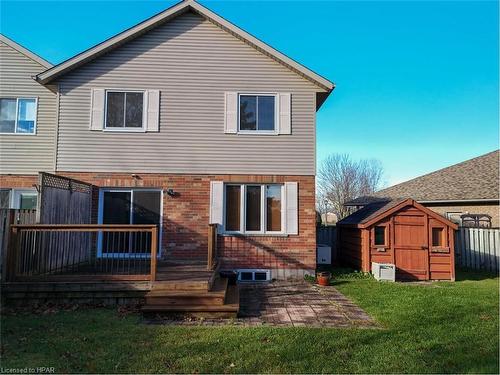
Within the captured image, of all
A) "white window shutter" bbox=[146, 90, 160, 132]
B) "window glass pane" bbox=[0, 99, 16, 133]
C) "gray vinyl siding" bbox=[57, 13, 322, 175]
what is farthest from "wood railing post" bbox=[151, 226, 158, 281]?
"window glass pane" bbox=[0, 99, 16, 133]

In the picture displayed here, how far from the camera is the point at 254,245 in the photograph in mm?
10930

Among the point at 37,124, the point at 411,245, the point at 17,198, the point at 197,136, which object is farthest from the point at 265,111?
the point at 17,198

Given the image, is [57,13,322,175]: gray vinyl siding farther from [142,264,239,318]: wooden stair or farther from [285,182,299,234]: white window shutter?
[142,264,239,318]: wooden stair

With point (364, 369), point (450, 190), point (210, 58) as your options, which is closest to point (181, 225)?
point (210, 58)

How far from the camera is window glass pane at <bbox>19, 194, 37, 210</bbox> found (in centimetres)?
1191

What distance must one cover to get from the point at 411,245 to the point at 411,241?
0.39 feet

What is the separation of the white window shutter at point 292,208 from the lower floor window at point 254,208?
23cm

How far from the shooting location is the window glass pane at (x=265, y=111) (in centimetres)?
Result: 1130

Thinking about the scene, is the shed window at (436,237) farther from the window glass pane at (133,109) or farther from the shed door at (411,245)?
the window glass pane at (133,109)

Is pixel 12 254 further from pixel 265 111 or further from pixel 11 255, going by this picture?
pixel 265 111

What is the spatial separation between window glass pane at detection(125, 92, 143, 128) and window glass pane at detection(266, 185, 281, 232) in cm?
424

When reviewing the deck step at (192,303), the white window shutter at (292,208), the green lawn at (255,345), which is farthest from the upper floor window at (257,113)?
the green lawn at (255,345)

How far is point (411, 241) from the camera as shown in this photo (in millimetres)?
11578

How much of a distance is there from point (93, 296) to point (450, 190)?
56.6 ft
